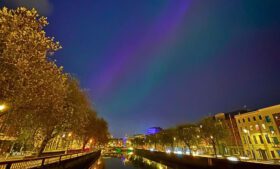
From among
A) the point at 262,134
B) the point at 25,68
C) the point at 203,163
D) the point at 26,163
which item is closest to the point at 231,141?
the point at 262,134

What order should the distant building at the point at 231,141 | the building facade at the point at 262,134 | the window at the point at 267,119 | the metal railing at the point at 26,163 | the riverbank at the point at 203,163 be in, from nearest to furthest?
the metal railing at the point at 26,163 < the riverbank at the point at 203,163 < the building facade at the point at 262,134 < the window at the point at 267,119 < the distant building at the point at 231,141

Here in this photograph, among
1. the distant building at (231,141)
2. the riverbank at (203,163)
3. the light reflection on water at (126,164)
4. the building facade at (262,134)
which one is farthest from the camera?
the distant building at (231,141)

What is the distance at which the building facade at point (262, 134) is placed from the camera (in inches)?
1988

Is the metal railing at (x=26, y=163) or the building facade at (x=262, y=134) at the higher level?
the building facade at (x=262, y=134)

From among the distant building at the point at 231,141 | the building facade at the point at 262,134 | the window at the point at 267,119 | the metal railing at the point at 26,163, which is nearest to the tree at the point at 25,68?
the metal railing at the point at 26,163

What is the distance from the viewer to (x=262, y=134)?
179 feet

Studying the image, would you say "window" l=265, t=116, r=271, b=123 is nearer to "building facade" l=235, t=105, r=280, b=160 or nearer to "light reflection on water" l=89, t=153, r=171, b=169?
"building facade" l=235, t=105, r=280, b=160

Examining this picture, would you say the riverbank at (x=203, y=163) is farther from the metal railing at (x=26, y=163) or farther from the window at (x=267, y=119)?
the window at (x=267, y=119)

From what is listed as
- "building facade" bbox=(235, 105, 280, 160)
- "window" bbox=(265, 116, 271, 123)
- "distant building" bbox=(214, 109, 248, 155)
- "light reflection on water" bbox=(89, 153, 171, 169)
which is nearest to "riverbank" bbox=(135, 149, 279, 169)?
"light reflection on water" bbox=(89, 153, 171, 169)

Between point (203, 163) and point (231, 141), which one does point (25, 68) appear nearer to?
point (203, 163)

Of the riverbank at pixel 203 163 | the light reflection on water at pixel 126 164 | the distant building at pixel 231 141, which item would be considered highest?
the distant building at pixel 231 141

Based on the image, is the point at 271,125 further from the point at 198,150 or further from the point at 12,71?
the point at 12,71

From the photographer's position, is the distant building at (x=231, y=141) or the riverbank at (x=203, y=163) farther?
the distant building at (x=231, y=141)

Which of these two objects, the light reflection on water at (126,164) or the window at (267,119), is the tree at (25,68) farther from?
the window at (267,119)
